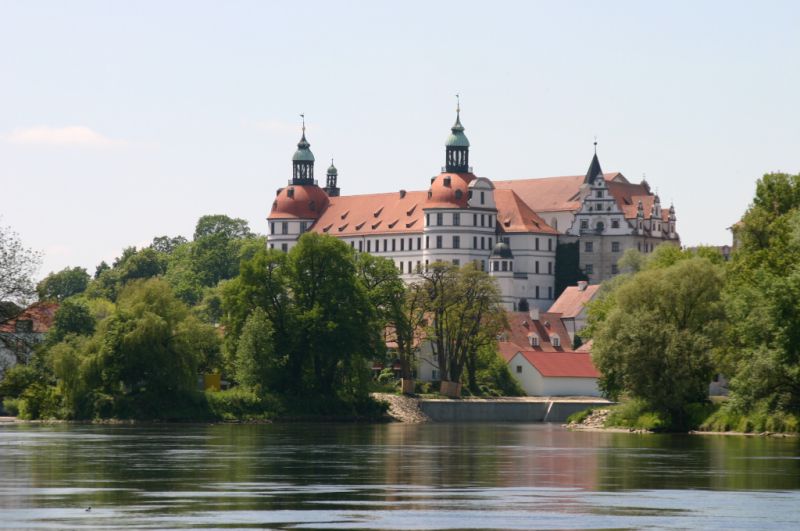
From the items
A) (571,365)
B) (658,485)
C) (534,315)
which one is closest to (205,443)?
(658,485)

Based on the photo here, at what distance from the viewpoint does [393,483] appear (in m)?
49.3

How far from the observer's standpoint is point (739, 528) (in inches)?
1492

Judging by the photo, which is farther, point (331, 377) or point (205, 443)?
point (331, 377)

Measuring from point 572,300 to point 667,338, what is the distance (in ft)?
347

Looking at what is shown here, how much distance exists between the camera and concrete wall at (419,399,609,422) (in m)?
127

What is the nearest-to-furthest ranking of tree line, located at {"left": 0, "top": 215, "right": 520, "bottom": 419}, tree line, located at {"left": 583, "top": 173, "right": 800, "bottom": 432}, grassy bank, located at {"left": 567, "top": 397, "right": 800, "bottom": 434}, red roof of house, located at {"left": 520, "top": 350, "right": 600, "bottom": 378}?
tree line, located at {"left": 583, "top": 173, "right": 800, "bottom": 432} < grassy bank, located at {"left": 567, "top": 397, "right": 800, "bottom": 434} < tree line, located at {"left": 0, "top": 215, "right": 520, "bottom": 419} < red roof of house, located at {"left": 520, "top": 350, "right": 600, "bottom": 378}

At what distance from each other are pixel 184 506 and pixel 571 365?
10814cm

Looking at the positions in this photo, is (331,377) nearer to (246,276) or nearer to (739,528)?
(246,276)

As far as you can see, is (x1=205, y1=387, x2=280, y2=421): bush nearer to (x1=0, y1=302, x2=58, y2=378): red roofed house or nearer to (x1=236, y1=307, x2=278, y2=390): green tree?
(x1=236, y1=307, x2=278, y2=390): green tree

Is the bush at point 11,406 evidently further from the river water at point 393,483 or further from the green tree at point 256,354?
the river water at point 393,483

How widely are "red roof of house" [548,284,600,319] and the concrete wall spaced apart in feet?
169

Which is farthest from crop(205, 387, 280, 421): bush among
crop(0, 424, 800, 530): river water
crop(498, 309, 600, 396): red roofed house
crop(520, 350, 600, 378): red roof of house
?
crop(520, 350, 600, 378): red roof of house

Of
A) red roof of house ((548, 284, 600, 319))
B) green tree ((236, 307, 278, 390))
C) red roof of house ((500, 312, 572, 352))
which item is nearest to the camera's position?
green tree ((236, 307, 278, 390))

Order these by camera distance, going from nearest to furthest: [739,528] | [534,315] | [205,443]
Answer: [739,528] → [205,443] → [534,315]
